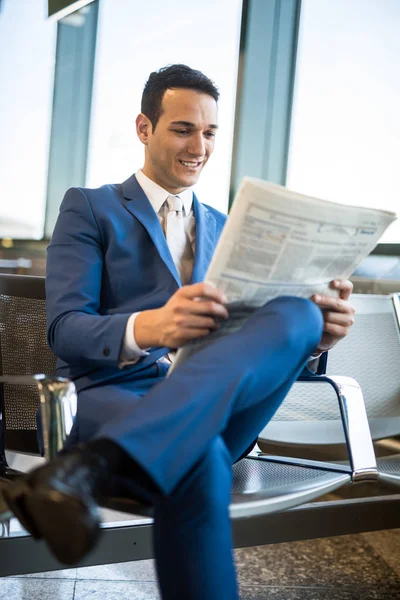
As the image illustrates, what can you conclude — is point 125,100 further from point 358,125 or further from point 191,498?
point 191,498

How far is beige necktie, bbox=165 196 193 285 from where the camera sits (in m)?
1.79

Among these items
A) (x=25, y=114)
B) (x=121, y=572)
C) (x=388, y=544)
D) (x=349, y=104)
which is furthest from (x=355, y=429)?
(x=25, y=114)

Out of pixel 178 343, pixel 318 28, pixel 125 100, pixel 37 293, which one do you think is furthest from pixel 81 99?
pixel 178 343

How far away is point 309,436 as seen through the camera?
2.34 metres

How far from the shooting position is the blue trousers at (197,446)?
1.04 meters

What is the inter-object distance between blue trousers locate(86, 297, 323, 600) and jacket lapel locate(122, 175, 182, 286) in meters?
0.51

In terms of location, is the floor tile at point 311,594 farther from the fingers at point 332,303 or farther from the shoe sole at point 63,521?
the shoe sole at point 63,521

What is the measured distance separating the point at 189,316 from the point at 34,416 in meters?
0.77

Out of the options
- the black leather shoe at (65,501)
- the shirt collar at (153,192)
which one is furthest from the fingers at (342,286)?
the black leather shoe at (65,501)

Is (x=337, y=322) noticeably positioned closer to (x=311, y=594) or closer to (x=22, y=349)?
(x=22, y=349)

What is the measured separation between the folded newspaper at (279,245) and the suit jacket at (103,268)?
0.95ft

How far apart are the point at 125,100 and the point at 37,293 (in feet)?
9.31

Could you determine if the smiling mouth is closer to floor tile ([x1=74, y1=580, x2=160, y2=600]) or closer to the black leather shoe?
the black leather shoe

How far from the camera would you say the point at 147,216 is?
5.71 feet
